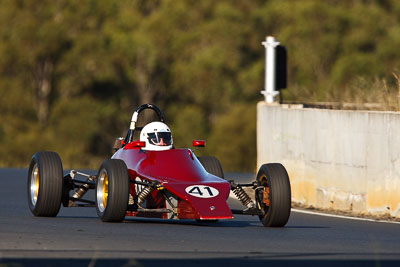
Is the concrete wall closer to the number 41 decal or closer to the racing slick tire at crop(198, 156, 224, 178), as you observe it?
the racing slick tire at crop(198, 156, 224, 178)

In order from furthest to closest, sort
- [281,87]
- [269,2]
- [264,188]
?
[269,2] → [281,87] → [264,188]

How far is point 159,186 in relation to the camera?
13602 millimetres

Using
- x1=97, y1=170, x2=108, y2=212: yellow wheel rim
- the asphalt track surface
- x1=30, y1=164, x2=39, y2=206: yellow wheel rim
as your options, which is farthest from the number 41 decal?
x1=30, y1=164, x2=39, y2=206: yellow wheel rim

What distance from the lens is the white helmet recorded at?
49.3 ft

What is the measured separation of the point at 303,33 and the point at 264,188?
47.7 metres

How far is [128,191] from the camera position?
44.2 feet

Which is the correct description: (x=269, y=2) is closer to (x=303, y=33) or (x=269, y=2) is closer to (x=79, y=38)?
(x=303, y=33)

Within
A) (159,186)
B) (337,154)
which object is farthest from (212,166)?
(337,154)

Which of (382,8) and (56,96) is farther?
(382,8)

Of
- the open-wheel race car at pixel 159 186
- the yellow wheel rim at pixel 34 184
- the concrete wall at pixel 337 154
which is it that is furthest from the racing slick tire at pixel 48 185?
the concrete wall at pixel 337 154

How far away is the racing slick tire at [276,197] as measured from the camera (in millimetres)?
13789

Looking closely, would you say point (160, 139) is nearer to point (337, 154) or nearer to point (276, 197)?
point (276, 197)

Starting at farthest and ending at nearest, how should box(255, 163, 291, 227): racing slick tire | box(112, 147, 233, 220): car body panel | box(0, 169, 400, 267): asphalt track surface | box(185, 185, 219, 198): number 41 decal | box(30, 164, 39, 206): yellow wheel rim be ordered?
box(30, 164, 39, 206): yellow wheel rim < box(255, 163, 291, 227): racing slick tire < box(185, 185, 219, 198): number 41 decal < box(112, 147, 233, 220): car body panel < box(0, 169, 400, 267): asphalt track surface

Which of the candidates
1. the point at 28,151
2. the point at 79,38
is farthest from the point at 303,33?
the point at 28,151
